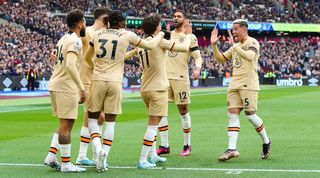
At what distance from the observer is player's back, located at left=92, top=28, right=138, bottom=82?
10711 millimetres

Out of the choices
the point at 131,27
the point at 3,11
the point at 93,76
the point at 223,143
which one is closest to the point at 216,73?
the point at 131,27

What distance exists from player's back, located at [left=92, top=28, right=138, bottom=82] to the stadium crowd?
35329 millimetres

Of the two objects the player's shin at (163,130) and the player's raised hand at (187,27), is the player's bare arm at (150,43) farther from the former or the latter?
the player's shin at (163,130)

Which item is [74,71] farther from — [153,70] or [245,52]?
[245,52]

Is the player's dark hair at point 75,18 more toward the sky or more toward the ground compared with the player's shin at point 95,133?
more toward the sky

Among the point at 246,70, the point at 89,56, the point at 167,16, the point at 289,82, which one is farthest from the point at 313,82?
the point at 89,56

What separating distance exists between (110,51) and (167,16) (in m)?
61.1

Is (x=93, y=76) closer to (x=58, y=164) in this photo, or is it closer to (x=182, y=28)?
(x=58, y=164)

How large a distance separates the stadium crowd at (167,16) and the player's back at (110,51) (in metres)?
35.3

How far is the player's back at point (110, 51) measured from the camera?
1071 centimetres

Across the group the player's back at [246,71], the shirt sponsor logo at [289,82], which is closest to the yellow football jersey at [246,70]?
the player's back at [246,71]

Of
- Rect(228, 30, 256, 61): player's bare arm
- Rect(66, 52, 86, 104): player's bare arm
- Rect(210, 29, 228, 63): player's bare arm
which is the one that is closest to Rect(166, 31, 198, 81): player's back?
Rect(210, 29, 228, 63): player's bare arm

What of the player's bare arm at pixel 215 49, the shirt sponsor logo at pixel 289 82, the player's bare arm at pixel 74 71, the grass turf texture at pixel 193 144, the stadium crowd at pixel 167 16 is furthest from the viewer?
the shirt sponsor logo at pixel 289 82

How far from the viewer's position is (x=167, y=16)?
71438 millimetres
